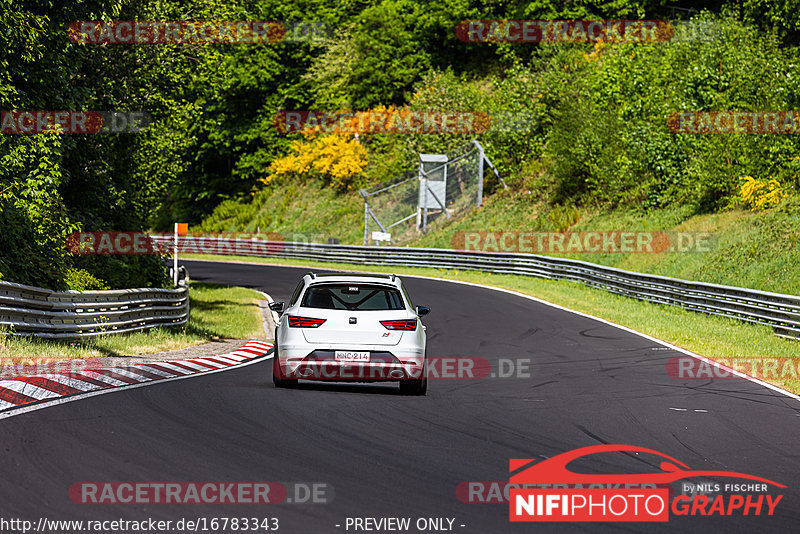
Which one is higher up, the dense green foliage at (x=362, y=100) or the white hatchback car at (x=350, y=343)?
the dense green foliage at (x=362, y=100)

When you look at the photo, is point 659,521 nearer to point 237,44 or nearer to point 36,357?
point 36,357

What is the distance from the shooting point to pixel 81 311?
56.3 feet

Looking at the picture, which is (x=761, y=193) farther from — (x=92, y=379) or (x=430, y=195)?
(x=92, y=379)

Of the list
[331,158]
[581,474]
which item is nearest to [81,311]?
[581,474]

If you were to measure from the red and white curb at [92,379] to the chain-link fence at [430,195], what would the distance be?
128ft

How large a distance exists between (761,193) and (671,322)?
13.4 m

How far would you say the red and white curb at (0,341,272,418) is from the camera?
10945 mm

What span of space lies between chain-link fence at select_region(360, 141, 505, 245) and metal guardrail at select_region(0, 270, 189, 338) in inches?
1383

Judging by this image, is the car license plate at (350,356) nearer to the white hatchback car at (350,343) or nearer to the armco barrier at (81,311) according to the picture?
the white hatchback car at (350,343)

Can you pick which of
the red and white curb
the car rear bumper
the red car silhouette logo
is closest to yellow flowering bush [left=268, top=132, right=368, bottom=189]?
the red and white curb

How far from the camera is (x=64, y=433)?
29.2 feet

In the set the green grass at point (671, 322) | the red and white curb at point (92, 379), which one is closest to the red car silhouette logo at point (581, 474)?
the red and white curb at point (92, 379)

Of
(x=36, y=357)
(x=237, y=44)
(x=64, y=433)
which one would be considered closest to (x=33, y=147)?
(x=36, y=357)

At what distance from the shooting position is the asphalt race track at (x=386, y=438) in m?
6.70
